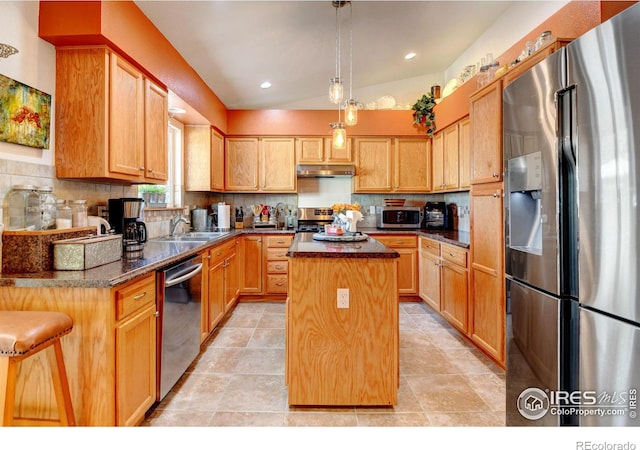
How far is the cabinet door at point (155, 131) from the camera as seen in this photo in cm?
254

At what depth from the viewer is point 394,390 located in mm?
2021

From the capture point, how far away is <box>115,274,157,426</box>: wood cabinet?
5.26ft

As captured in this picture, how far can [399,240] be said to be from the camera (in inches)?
168

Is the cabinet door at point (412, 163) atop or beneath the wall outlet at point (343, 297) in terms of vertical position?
atop

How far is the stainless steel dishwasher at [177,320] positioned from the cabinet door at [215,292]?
37 cm

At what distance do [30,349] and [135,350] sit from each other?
21.8 inches

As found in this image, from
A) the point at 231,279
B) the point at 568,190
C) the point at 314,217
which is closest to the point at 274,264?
the point at 231,279

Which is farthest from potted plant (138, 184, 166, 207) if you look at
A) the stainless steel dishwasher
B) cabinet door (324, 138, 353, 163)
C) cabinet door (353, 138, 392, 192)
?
cabinet door (353, 138, 392, 192)

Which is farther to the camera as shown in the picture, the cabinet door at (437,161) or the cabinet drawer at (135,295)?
the cabinet door at (437,161)

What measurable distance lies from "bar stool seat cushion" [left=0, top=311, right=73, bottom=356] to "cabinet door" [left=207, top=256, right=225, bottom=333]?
5.01 feet

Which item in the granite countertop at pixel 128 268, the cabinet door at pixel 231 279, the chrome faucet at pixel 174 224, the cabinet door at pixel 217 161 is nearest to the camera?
the granite countertop at pixel 128 268

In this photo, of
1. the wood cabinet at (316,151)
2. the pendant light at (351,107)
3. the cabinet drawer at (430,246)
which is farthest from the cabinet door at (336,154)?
the cabinet drawer at (430,246)

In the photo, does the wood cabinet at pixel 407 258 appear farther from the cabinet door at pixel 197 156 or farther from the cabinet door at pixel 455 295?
the cabinet door at pixel 197 156
